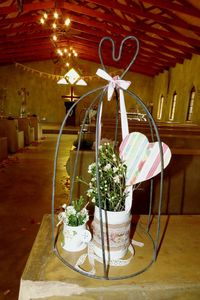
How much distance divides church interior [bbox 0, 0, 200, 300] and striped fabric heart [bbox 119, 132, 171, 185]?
0.11 metres

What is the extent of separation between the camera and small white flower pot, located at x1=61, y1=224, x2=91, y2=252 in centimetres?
81

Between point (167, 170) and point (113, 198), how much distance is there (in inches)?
59.5

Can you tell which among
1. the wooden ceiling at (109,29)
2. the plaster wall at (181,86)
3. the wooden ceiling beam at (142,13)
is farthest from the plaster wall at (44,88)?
the wooden ceiling beam at (142,13)

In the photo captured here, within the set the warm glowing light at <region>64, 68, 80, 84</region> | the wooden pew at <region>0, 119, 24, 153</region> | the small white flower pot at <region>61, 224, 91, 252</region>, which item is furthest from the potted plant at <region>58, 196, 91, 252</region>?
→ the warm glowing light at <region>64, 68, 80, 84</region>

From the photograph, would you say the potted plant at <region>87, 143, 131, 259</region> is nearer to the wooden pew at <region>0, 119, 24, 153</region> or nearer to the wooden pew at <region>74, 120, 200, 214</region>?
the wooden pew at <region>74, 120, 200, 214</region>

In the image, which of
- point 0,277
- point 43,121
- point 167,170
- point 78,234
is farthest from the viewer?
point 43,121

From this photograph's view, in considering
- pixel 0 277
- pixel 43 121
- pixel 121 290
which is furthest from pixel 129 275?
pixel 43 121

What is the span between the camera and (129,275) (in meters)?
0.72

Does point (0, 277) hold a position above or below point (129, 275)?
below

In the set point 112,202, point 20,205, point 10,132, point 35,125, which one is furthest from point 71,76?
point 112,202

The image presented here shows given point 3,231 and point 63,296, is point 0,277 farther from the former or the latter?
point 63,296

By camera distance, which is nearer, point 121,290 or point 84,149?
point 121,290

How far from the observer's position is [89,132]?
11.2 ft

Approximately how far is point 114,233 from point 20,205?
238cm
